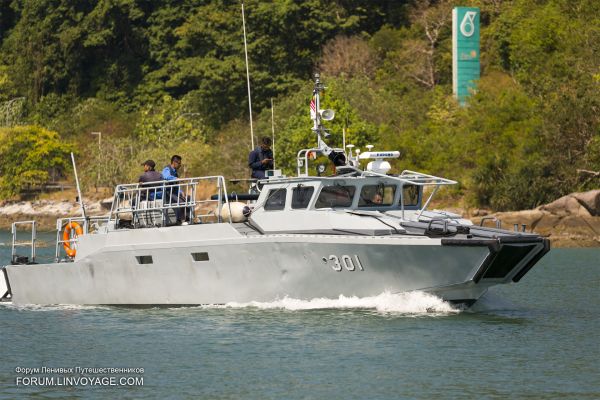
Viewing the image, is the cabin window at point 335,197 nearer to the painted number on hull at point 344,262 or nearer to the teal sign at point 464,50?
the painted number on hull at point 344,262

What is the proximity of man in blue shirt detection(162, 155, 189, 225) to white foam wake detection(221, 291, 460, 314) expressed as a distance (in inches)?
119

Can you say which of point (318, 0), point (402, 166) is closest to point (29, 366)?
point (402, 166)

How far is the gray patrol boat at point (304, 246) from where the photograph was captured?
23.2m

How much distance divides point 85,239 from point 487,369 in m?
10.3

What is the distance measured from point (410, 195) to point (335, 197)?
1802mm

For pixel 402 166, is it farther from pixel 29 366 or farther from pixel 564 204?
pixel 29 366

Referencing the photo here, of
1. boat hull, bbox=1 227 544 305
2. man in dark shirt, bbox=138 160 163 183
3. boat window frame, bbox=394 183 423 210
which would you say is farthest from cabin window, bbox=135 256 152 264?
boat window frame, bbox=394 183 423 210

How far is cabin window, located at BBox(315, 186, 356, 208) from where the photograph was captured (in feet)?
79.8

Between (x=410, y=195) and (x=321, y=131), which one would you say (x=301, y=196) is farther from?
(x=410, y=195)

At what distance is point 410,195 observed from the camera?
25297mm

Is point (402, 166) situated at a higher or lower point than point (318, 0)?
lower

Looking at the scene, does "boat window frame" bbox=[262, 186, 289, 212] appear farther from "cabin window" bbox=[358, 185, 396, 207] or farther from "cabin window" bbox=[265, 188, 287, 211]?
"cabin window" bbox=[358, 185, 396, 207]

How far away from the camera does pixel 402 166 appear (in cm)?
5931

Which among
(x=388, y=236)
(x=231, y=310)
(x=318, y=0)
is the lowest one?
(x=231, y=310)
